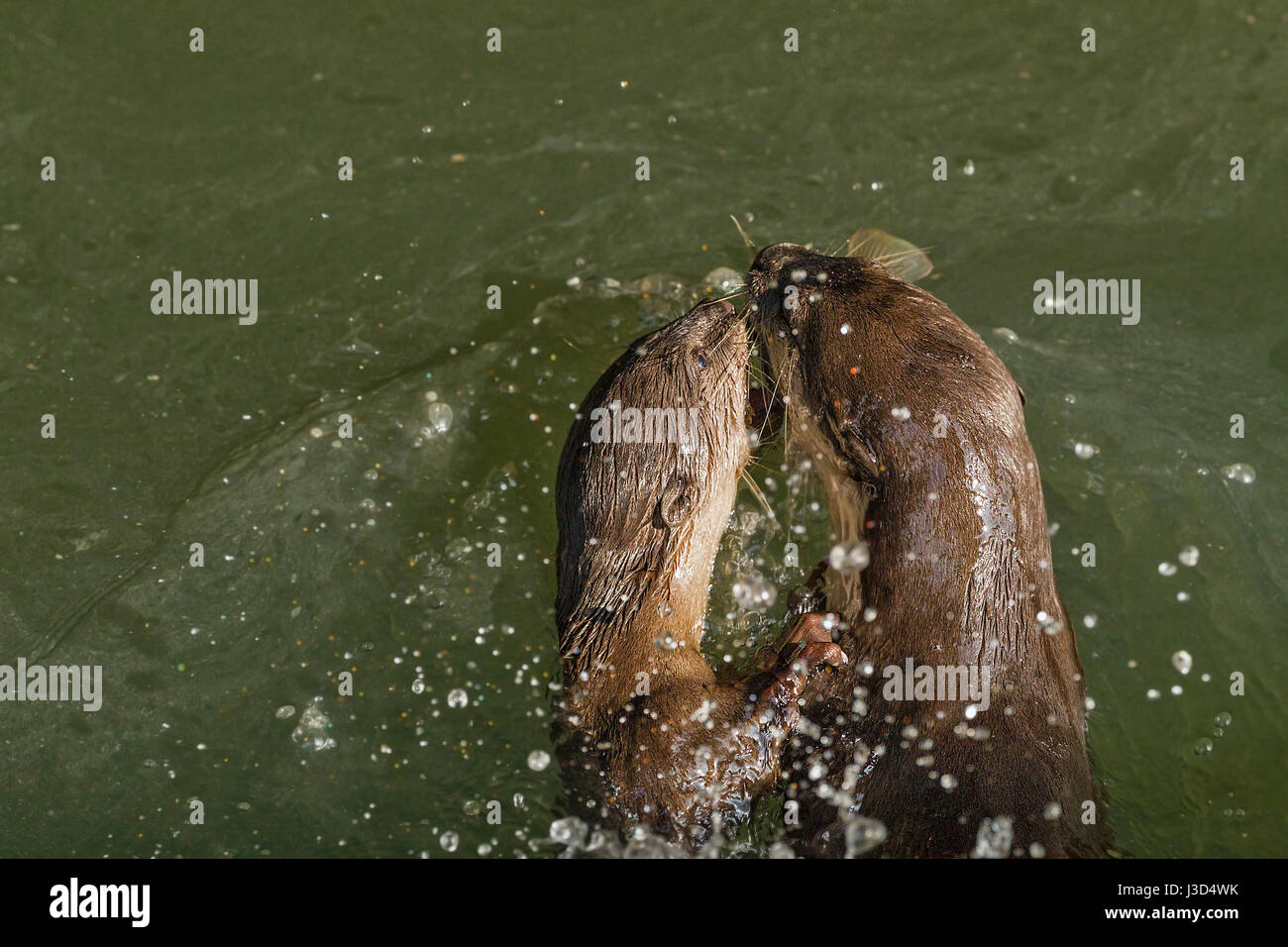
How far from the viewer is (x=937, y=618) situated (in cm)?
324

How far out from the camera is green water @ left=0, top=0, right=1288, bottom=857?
12.7ft

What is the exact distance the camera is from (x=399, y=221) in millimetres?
4898

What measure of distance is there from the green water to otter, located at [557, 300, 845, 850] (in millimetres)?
323

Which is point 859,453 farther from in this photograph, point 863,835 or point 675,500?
point 863,835

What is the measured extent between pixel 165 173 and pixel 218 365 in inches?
36.6

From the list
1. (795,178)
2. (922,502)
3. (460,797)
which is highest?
(795,178)

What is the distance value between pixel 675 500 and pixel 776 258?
0.84 m

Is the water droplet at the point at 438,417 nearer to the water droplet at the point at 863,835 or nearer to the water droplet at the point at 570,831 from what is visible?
the water droplet at the point at 570,831

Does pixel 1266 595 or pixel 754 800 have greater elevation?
pixel 1266 595

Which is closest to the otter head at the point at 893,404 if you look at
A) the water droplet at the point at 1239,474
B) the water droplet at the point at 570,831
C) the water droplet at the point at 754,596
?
the water droplet at the point at 754,596

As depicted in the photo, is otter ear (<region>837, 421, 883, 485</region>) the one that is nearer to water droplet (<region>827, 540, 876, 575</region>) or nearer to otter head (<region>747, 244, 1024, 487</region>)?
otter head (<region>747, 244, 1024, 487</region>)

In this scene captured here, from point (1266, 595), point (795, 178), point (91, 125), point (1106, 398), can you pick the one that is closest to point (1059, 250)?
point (1106, 398)

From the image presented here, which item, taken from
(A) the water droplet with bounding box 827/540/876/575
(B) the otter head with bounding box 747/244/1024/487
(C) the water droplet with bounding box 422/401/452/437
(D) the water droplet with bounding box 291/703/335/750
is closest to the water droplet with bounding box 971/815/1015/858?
(A) the water droplet with bounding box 827/540/876/575

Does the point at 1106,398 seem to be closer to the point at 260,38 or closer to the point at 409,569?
the point at 409,569
